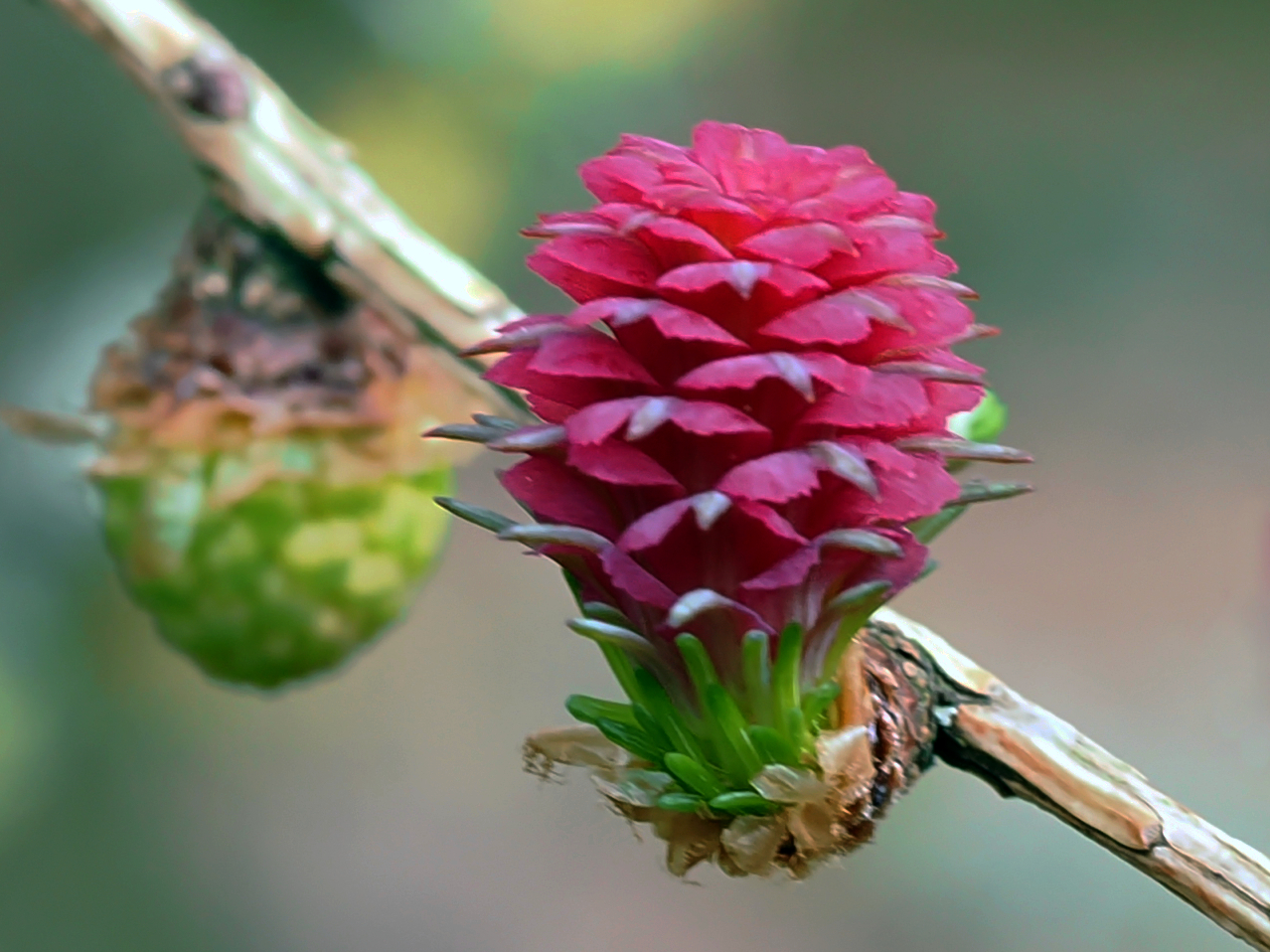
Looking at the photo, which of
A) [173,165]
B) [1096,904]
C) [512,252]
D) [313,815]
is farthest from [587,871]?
[173,165]

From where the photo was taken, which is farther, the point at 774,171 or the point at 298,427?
the point at 298,427

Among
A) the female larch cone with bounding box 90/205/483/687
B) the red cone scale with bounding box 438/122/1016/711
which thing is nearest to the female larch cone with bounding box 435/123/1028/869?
the red cone scale with bounding box 438/122/1016/711

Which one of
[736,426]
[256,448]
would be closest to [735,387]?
[736,426]

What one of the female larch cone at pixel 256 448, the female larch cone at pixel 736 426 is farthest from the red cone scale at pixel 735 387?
the female larch cone at pixel 256 448

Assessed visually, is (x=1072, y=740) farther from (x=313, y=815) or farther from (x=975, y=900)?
(x=313, y=815)

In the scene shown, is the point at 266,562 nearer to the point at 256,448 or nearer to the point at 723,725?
the point at 256,448

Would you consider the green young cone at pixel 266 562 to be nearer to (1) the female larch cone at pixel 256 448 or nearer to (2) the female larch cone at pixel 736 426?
(1) the female larch cone at pixel 256 448

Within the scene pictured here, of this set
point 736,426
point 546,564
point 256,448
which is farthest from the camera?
point 546,564
